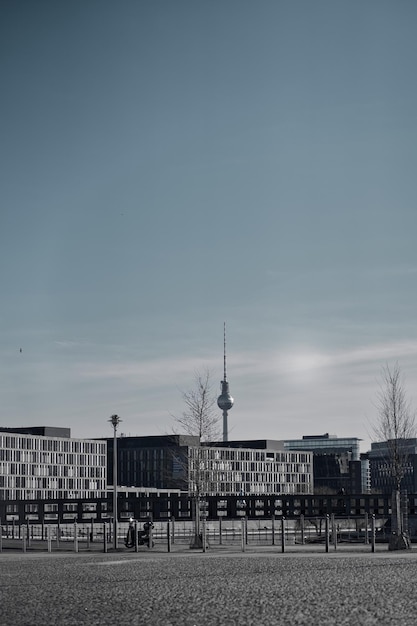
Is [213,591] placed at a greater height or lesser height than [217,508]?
greater

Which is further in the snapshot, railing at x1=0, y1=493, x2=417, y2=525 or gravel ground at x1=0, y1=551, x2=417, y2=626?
railing at x1=0, y1=493, x2=417, y2=525

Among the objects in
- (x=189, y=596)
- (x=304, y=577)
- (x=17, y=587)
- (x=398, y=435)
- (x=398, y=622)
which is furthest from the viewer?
(x=398, y=435)

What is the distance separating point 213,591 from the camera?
2570 centimetres

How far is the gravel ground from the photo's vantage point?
20.0 meters

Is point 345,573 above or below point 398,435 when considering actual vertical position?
below

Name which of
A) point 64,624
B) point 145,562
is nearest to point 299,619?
point 64,624

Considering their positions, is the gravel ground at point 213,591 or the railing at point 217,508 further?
the railing at point 217,508

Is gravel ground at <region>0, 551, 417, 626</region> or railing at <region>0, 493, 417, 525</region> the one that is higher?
gravel ground at <region>0, 551, 417, 626</region>

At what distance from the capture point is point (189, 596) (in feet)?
80.4

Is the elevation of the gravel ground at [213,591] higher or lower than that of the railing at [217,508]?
higher

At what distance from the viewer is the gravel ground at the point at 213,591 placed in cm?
2000

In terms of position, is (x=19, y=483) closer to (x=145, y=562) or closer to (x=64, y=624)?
(x=145, y=562)

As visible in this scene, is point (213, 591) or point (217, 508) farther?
point (217, 508)

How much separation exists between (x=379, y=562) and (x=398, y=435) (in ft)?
50.4
